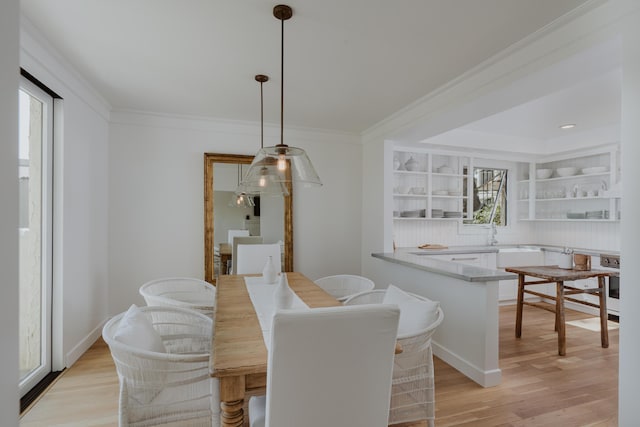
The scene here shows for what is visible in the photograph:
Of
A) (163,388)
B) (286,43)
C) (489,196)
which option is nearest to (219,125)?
(286,43)

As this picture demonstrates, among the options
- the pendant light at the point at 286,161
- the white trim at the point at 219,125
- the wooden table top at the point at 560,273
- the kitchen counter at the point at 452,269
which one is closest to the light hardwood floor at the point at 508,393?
the wooden table top at the point at 560,273

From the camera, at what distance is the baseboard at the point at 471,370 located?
2.56m

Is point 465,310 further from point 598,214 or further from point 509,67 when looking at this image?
point 598,214

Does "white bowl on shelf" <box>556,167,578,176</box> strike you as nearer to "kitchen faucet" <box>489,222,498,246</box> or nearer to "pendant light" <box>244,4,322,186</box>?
"kitchen faucet" <box>489,222,498,246</box>

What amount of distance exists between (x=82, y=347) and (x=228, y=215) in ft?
6.22

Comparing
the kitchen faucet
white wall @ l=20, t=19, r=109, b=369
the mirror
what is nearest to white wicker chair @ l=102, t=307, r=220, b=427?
white wall @ l=20, t=19, r=109, b=369

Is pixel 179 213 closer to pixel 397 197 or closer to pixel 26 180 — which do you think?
pixel 26 180

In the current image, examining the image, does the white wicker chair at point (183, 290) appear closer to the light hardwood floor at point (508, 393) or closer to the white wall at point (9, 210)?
the light hardwood floor at point (508, 393)

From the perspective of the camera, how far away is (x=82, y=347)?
307 cm

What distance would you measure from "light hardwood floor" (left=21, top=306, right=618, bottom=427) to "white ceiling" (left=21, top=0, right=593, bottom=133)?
2.49 metres

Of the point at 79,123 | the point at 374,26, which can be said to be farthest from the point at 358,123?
the point at 79,123

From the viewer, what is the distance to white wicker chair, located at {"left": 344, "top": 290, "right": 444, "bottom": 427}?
1704 mm

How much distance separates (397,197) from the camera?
4945 millimetres

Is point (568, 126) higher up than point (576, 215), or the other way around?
point (568, 126)
